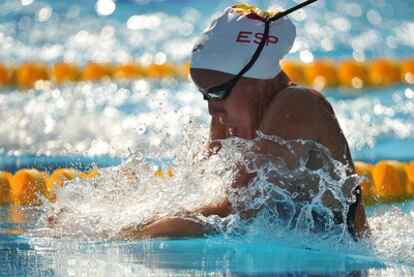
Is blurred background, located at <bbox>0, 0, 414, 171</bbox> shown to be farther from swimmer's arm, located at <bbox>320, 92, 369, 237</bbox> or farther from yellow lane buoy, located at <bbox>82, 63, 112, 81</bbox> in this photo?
swimmer's arm, located at <bbox>320, 92, 369, 237</bbox>

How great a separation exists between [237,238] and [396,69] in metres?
4.12

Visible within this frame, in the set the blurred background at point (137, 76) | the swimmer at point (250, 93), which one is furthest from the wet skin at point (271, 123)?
→ the blurred background at point (137, 76)

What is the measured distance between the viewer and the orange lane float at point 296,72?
609 cm

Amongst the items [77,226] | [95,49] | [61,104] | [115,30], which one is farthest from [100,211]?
[115,30]

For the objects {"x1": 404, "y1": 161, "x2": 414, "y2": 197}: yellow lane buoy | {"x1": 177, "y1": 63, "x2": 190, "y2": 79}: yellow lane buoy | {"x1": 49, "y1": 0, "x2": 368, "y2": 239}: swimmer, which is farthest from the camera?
{"x1": 177, "y1": 63, "x2": 190, "y2": 79}: yellow lane buoy

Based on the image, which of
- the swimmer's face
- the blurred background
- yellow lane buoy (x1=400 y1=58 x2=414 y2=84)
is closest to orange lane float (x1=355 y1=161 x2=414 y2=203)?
the blurred background

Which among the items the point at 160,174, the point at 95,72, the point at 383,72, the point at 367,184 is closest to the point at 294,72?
the point at 383,72

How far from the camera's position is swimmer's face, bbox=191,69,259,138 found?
2355 mm

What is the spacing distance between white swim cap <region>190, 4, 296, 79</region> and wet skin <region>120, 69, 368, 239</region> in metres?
0.03

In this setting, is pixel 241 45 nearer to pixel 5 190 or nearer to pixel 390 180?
pixel 5 190

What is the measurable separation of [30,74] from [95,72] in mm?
480

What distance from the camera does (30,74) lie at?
20.2 ft

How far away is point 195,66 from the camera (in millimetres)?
2391

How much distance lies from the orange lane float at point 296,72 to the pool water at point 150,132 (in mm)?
143
